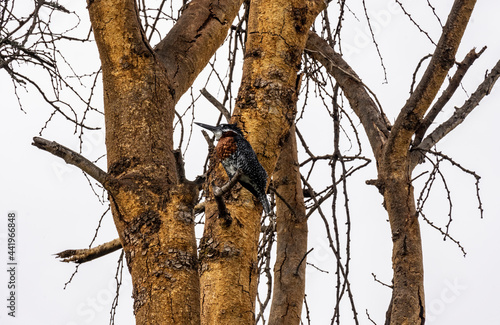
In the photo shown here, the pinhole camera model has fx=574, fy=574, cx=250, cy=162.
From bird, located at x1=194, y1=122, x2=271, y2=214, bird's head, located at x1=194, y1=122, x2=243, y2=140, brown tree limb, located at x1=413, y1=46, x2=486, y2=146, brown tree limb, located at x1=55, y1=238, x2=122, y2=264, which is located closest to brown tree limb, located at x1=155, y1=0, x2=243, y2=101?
bird's head, located at x1=194, y1=122, x2=243, y2=140

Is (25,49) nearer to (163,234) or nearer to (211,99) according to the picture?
(211,99)

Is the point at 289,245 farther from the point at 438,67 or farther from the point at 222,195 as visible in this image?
the point at 222,195

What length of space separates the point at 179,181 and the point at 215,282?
0.32 m

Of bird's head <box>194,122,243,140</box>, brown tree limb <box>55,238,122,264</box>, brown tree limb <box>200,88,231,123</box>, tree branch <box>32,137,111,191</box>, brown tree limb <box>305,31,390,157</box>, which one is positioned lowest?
brown tree limb <box>55,238,122,264</box>

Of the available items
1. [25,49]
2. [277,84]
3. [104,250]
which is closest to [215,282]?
[104,250]

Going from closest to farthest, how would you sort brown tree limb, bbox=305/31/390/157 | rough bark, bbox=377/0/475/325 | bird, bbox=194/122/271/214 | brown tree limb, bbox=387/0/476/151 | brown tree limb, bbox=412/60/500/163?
bird, bbox=194/122/271/214 < rough bark, bbox=377/0/475/325 < brown tree limb, bbox=387/0/476/151 < brown tree limb, bbox=412/60/500/163 < brown tree limb, bbox=305/31/390/157

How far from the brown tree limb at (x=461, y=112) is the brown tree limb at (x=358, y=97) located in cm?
20

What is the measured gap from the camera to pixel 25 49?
297 cm

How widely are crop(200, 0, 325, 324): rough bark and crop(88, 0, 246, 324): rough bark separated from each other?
0.22 ft

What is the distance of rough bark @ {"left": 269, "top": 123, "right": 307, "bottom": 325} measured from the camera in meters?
2.86

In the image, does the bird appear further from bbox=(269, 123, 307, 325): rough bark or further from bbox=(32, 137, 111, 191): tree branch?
bbox=(269, 123, 307, 325): rough bark

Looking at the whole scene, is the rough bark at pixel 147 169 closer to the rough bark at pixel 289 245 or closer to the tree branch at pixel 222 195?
the tree branch at pixel 222 195

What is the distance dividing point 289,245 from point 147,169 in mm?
1386

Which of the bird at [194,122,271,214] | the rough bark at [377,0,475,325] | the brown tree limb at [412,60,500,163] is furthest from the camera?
the brown tree limb at [412,60,500,163]
